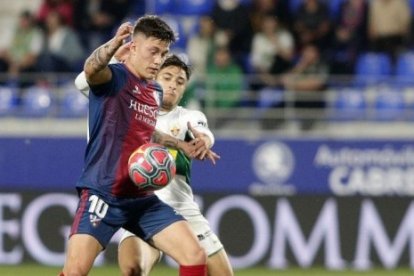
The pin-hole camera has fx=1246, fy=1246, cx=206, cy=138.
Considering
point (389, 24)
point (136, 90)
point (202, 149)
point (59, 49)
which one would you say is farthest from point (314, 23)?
point (136, 90)

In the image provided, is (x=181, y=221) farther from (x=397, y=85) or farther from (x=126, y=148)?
(x=397, y=85)

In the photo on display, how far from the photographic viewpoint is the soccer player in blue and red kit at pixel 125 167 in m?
8.17

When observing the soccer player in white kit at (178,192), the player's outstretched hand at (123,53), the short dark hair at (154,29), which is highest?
the short dark hair at (154,29)

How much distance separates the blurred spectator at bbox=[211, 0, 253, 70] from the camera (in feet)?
55.8

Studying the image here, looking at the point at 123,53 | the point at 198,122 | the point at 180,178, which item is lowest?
the point at 180,178

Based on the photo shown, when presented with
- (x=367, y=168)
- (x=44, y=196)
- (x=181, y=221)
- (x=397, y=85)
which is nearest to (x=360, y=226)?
(x=367, y=168)

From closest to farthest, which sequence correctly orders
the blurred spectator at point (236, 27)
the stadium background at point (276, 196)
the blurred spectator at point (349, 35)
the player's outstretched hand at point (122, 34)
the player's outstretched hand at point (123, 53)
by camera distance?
1. the player's outstretched hand at point (122, 34)
2. the player's outstretched hand at point (123, 53)
3. the stadium background at point (276, 196)
4. the blurred spectator at point (349, 35)
5. the blurred spectator at point (236, 27)

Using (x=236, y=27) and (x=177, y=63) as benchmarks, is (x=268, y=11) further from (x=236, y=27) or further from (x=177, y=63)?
(x=177, y=63)

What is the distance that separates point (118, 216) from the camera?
8.32m

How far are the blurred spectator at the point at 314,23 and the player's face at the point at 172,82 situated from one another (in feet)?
25.4

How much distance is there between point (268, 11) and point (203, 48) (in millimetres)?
1110

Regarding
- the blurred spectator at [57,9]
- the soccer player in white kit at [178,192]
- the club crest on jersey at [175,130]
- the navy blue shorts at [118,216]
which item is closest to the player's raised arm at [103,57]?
the navy blue shorts at [118,216]

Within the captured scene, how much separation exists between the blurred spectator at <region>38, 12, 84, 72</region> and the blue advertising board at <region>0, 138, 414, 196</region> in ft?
6.49

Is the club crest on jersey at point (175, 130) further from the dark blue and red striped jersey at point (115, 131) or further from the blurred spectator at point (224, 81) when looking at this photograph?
the blurred spectator at point (224, 81)
